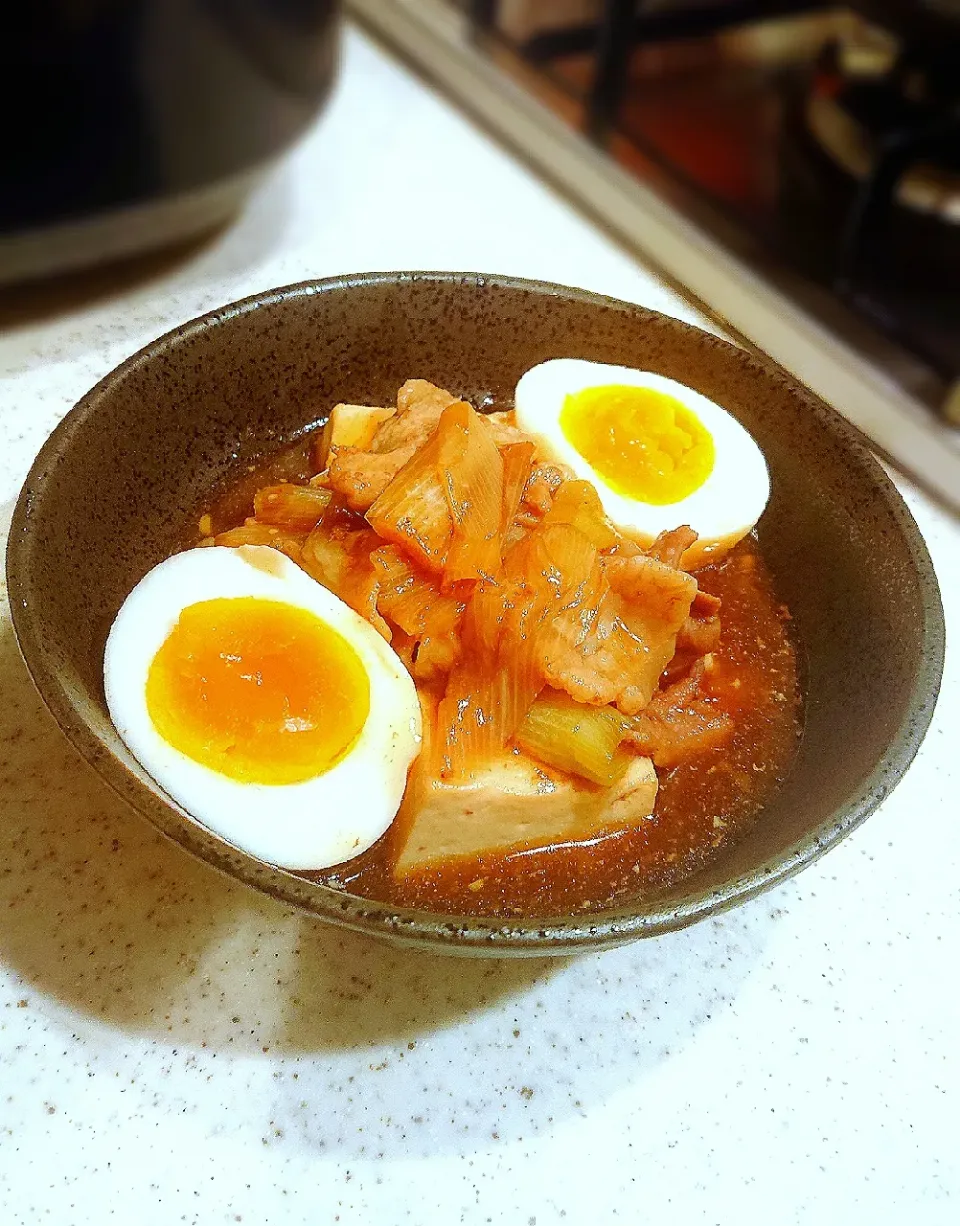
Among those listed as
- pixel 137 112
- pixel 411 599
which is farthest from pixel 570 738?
pixel 137 112

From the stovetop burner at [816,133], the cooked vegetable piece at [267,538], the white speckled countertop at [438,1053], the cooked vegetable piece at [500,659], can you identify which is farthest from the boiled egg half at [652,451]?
the stovetop burner at [816,133]

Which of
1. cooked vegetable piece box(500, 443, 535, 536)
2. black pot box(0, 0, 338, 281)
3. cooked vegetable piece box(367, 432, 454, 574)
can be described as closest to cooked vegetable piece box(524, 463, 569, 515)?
cooked vegetable piece box(500, 443, 535, 536)

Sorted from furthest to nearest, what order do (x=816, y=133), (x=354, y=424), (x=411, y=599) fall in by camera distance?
(x=816, y=133) → (x=354, y=424) → (x=411, y=599)

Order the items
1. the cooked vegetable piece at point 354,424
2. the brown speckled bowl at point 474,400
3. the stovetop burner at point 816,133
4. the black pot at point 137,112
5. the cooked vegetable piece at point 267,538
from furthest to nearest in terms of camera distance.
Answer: the stovetop burner at point 816,133, the black pot at point 137,112, the cooked vegetable piece at point 354,424, the cooked vegetable piece at point 267,538, the brown speckled bowl at point 474,400

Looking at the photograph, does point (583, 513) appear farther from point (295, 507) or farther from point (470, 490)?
point (295, 507)

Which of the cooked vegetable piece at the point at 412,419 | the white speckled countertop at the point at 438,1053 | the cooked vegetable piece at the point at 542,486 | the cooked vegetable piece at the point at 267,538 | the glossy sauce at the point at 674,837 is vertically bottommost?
the white speckled countertop at the point at 438,1053

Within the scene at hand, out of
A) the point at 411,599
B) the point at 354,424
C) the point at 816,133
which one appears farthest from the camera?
the point at 816,133

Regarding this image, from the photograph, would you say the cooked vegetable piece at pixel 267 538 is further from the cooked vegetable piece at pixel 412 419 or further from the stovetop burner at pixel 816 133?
the stovetop burner at pixel 816 133

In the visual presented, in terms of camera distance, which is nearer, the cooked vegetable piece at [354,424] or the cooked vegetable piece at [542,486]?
the cooked vegetable piece at [542,486]
